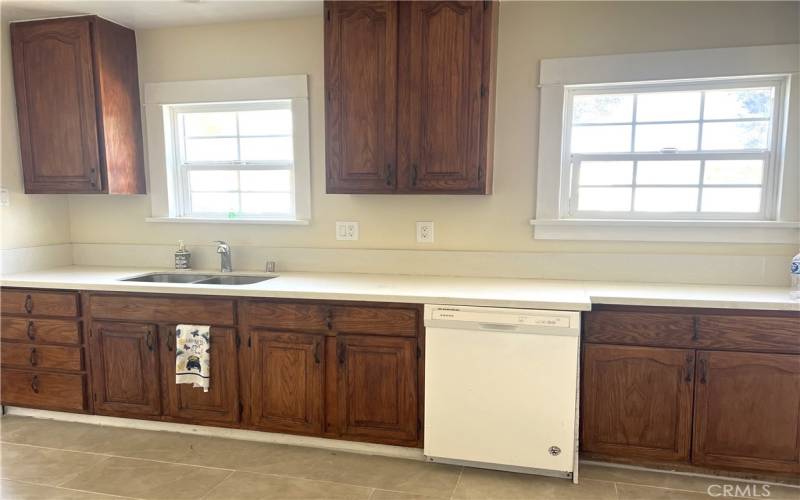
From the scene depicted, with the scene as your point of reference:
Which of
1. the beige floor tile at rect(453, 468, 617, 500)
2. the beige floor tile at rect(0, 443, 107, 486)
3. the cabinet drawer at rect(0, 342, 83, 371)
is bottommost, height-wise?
the beige floor tile at rect(0, 443, 107, 486)

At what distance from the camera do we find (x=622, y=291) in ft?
7.73

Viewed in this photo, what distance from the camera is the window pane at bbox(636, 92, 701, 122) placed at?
101 inches

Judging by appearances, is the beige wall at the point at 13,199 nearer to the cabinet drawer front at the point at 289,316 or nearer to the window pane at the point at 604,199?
the cabinet drawer front at the point at 289,316

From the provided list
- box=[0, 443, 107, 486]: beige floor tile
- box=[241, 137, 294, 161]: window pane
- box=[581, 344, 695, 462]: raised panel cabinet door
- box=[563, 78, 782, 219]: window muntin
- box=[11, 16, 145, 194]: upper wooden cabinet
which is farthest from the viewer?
box=[241, 137, 294, 161]: window pane

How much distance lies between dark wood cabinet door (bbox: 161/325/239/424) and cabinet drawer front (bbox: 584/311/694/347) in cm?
178

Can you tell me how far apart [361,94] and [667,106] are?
5.30ft

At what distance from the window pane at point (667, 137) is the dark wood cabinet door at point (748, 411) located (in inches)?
43.4

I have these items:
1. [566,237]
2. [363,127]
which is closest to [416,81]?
[363,127]

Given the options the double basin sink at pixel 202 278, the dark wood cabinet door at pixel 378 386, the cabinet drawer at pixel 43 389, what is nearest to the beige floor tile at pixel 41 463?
the cabinet drawer at pixel 43 389

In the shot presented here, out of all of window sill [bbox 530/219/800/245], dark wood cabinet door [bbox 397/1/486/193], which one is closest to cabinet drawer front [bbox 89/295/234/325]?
dark wood cabinet door [bbox 397/1/486/193]

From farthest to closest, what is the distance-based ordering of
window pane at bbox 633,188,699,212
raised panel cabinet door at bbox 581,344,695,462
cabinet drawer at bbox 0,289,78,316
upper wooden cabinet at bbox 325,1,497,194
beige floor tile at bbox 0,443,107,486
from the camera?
1. cabinet drawer at bbox 0,289,78,316
2. window pane at bbox 633,188,699,212
3. upper wooden cabinet at bbox 325,1,497,194
4. beige floor tile at bbox 0,443,107,486
5. raised panel cabinet door at bbox 581,344,695,462

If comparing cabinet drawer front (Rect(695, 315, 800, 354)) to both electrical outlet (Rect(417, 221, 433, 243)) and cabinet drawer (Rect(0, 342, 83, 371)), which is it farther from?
cabinet drawer (Rect(0, 342, 83, 371))

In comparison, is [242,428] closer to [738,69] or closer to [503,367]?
[503,367]

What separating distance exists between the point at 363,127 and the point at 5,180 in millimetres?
2233
